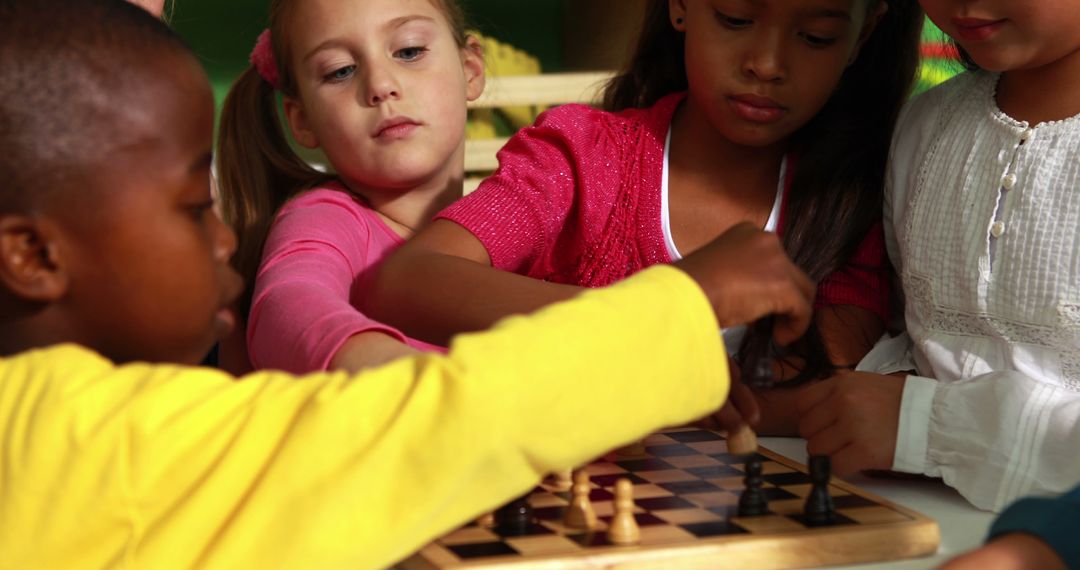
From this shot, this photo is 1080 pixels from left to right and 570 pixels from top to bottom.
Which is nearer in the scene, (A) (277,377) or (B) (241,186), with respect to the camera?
(A) (277,377)

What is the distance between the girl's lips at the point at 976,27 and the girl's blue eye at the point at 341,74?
0.78m

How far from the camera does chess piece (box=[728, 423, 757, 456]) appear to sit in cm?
104

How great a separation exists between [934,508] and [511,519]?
43 cm

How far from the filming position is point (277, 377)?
84 centimetres

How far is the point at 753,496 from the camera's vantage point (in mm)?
998

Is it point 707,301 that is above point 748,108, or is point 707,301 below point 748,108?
below

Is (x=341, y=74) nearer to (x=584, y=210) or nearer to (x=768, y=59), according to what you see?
(x=584, y=210)

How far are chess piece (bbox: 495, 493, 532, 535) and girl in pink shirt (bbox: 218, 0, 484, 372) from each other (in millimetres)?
468

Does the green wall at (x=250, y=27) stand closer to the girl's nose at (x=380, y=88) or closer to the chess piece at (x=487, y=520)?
the girl's nose at (x=380, y=88)

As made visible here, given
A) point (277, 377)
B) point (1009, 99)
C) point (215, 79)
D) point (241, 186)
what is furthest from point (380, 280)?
point (215, 79)

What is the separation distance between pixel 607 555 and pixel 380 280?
2.09 ft

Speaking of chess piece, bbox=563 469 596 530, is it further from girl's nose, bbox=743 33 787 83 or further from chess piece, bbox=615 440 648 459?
girl's nose, bbox=743 33 787 83

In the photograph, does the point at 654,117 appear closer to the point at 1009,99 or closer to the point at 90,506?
the point at 1009,99

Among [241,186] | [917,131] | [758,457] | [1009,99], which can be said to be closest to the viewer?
[758,457]
